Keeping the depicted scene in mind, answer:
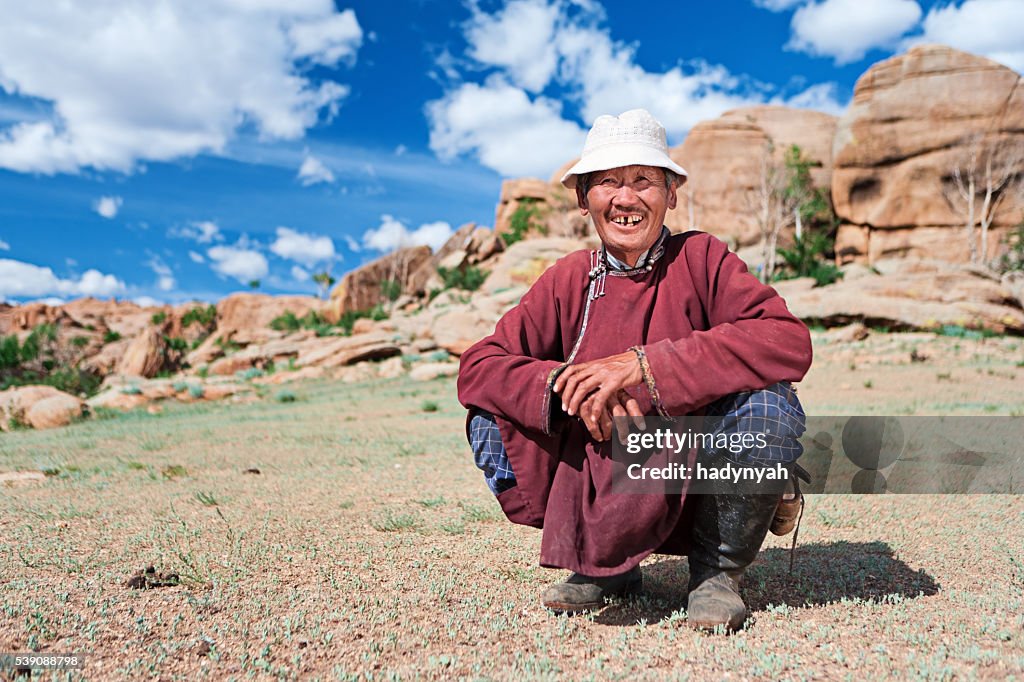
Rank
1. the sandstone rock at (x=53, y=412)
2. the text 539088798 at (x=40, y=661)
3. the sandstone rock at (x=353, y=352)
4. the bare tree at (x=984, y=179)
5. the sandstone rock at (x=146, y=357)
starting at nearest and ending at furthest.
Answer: the text 539088798 at (x=40, y=661), the sandstone rock at (x=53, y=412), the sandstone rock at (x=353, y=352), the sandstone rock at (x=146, y=357), the bare tree at (x=984, y=179)

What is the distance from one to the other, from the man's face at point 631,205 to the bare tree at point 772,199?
2589 centimetres

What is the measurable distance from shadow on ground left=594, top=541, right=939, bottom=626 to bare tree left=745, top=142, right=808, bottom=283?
2532 centimetres

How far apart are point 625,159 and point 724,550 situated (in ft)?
4.16

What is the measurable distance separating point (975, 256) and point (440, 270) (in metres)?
21.9

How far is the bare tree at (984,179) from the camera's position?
2541cm

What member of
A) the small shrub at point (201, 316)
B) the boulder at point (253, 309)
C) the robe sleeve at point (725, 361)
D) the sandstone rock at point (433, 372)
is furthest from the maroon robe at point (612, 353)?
the small shrub at point (201, 316)

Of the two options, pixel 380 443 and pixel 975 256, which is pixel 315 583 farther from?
pixel 975 256

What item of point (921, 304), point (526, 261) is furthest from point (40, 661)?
point (526, 261)

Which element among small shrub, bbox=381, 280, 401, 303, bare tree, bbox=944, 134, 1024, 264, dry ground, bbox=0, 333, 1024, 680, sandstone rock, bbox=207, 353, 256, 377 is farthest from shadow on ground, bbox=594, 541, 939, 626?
small shrub, bbox=381, 280, 401, 303

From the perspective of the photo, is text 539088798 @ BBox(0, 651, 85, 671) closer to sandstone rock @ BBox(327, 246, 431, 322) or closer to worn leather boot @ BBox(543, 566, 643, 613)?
worn leather boot @ BBox(543, 566, 643, 613)

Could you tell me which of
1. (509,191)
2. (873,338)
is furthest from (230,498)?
(509,191)

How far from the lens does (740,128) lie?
32812 mm

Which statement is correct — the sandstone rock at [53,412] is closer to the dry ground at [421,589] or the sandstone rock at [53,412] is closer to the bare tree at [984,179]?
the dry ground at [421,589]

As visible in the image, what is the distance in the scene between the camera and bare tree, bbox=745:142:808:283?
90.5ft
